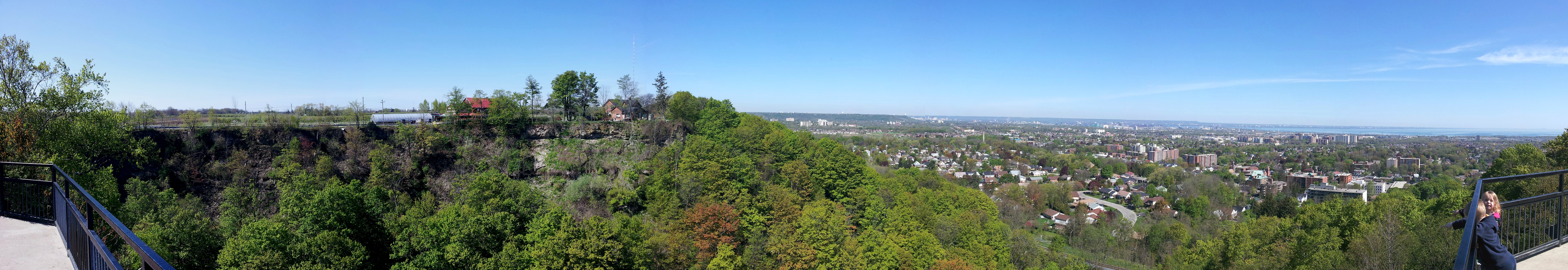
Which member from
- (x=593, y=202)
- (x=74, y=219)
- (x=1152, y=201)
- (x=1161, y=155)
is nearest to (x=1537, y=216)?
(x=74, y=219)

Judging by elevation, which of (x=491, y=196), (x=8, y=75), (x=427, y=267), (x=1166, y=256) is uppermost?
(x=8, y=75)

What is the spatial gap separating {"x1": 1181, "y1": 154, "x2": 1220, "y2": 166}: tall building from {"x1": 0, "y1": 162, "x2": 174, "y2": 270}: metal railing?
98614 mm

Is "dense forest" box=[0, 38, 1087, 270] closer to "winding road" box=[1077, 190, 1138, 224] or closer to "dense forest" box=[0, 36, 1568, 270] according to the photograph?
"dense forest" box=[0, 36, 1568, 270]

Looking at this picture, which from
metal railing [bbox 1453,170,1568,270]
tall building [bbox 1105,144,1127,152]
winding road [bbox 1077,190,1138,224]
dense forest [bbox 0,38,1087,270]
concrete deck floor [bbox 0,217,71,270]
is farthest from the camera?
tall building [bbox 1105,144,1127,152]

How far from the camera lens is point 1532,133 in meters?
135

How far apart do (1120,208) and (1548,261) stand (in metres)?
58.0

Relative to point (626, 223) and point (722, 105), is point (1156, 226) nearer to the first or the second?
point (722, 105)

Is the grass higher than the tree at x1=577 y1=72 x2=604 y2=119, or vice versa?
the tree at x1=577 y1=72 x2=604 y2=119

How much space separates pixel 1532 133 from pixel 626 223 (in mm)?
211847

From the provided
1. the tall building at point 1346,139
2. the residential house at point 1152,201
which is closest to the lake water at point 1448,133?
the tall building at point 1346,139

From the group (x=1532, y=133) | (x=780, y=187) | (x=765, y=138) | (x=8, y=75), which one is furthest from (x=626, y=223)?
(x=1532, y=133)

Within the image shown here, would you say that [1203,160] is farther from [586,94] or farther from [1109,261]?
[586,94]

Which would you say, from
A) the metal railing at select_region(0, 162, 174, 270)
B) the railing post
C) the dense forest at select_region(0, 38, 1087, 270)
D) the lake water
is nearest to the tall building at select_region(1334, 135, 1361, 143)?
the lake water

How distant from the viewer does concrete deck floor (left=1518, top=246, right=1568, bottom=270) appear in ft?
16.1
